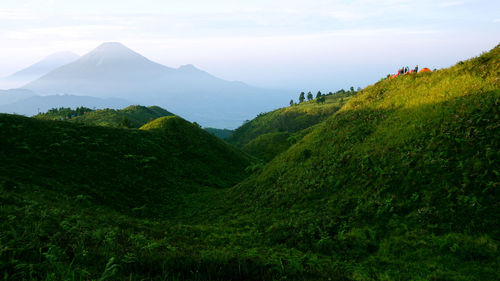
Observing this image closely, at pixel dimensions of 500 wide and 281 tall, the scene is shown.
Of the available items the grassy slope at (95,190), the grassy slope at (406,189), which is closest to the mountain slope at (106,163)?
the grassy slope at (95,190)

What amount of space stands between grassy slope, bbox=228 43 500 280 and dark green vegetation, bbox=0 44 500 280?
0.08 meters

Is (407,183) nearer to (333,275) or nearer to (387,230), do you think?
(387,230)

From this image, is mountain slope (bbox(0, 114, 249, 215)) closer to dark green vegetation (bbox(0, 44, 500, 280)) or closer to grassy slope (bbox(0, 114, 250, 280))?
grassy slope (bbox(0, 114, 250, 280))

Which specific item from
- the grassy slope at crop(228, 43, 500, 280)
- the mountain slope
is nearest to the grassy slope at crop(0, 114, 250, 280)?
the mountain slope

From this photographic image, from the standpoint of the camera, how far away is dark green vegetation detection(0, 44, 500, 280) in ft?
22.9

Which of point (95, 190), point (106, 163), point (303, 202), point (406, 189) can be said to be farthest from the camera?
point (106, 163)

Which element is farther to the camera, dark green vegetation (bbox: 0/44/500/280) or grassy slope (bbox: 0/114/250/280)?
dark green vegetation (bbox: 0/44/500/280)

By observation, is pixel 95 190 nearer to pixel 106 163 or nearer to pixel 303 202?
pixel 106 163

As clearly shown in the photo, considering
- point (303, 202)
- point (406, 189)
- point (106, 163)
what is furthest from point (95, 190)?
point (406, 189)

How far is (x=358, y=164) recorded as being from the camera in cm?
1805

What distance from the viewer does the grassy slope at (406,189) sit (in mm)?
9688

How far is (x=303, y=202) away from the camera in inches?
711

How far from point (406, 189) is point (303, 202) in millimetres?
6870

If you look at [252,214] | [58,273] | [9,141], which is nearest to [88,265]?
[58,273]
